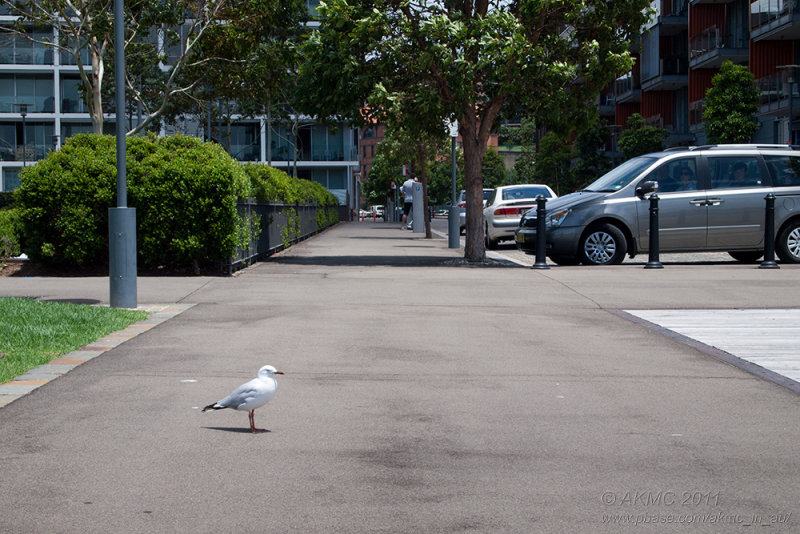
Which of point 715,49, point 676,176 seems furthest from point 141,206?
point 715,49

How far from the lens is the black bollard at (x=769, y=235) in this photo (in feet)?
51.1

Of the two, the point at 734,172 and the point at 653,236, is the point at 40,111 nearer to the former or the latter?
the point at 734,172

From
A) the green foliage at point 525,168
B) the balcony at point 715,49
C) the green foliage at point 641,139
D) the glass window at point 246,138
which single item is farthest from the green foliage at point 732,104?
the green foliage at point 525,168

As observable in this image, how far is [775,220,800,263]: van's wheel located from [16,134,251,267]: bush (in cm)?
900

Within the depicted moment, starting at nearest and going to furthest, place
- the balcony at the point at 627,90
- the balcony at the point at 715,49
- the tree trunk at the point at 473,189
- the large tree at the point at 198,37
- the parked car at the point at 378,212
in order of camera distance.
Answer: the tree trunk at the point at 473,189
the large tree at the point at 198,37
the balcony at the point at 715,49
the balcony at the point at 627,90
the parked car at the point at 378,212

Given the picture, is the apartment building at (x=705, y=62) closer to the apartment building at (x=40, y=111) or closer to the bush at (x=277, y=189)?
the bush at (x=277, y=189)

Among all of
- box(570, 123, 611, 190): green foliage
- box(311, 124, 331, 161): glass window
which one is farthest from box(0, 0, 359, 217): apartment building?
box(570, 123, 611, 190): green foliage

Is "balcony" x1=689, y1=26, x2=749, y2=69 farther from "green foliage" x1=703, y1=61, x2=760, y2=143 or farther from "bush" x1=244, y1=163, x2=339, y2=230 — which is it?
"bush" x1=244, y1=163, x2=339, y2=230

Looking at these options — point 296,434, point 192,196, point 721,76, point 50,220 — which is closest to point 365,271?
point 192,196

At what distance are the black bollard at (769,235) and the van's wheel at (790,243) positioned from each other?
717 millimetres

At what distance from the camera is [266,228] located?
18.8m

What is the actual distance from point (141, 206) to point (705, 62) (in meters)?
37.8

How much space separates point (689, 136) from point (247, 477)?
51.0m

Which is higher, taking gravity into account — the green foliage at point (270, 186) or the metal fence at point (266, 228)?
the green foliage at point (270, 186)
